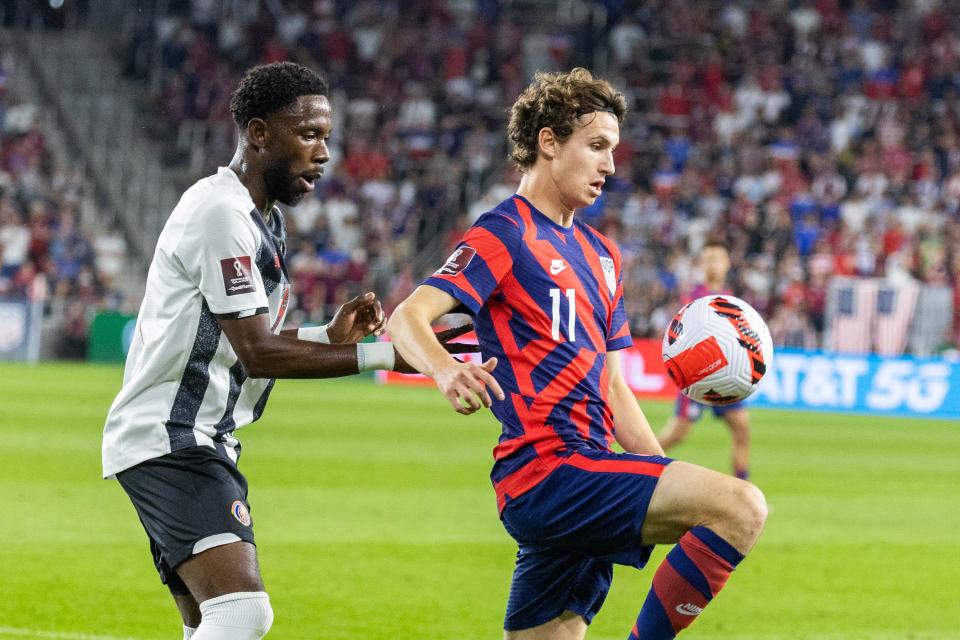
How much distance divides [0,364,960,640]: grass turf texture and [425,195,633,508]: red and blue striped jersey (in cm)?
259

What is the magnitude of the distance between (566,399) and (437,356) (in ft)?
1.89

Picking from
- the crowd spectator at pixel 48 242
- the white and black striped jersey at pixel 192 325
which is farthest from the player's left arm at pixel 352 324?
the crowd spectator at pixel 48 242

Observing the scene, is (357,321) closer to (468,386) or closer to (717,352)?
(468,386)

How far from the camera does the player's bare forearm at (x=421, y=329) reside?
4430 millimetres

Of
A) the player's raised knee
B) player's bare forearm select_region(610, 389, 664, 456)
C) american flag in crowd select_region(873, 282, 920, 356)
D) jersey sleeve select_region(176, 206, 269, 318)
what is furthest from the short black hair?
american flag in crowd select_region(873, 282, 920, 356)

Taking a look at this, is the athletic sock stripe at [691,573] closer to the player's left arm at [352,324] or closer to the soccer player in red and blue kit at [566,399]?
the soccer player in red and blue kit at [566,399]

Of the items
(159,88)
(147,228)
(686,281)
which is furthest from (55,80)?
(686,281)

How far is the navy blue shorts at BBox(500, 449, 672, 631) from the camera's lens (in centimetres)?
460

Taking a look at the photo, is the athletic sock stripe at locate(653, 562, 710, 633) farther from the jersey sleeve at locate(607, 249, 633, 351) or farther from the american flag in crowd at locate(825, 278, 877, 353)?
the american flag in crowd at locate(825, 278, 877, 353)

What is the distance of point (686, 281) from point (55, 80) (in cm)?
1580

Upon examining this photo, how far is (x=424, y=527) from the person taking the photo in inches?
417

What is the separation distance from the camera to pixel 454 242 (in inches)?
1045

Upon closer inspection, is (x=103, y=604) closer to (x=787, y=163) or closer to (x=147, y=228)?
(x=787, y=163)

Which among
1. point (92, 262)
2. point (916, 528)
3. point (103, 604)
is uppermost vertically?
point (103, 604)
